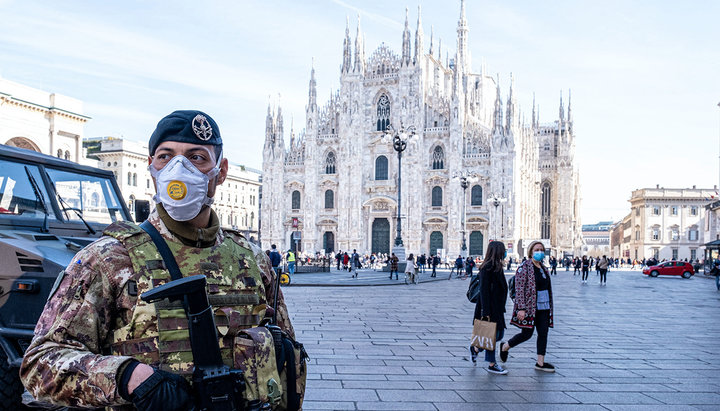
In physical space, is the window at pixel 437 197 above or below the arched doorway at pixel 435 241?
above

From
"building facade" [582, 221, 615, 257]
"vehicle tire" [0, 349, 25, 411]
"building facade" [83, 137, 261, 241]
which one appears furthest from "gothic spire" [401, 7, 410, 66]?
"building facade" [582, 221, 615, 257]

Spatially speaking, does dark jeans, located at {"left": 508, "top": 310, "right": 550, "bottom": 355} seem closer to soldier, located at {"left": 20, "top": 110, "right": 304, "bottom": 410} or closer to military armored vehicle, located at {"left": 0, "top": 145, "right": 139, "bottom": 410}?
military armored vehicle, located at {"left": 0, "top": 145, "right": 139, "bottom": 410}

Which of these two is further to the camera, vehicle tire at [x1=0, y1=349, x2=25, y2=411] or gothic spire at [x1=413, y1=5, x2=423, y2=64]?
gothic spire at [x1=413, y1=5, x2=423, y2=64]

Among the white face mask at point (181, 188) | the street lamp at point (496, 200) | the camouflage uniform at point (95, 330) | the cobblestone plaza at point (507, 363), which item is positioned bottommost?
the cobblestone plaza at point (507, 363)

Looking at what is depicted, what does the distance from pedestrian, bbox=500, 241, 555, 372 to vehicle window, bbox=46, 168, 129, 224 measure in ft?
14.1

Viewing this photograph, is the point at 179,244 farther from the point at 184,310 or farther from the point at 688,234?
the point at 688,234

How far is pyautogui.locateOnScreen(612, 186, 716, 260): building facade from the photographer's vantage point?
7512 cm

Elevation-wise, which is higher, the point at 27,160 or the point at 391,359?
the point at 27,160

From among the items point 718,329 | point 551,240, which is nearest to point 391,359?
point 718,329

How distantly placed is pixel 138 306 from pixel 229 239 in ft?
1.42

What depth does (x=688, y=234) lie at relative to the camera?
75250 millimetres

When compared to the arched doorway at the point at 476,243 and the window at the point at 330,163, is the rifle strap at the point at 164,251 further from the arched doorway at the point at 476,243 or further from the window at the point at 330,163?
the window at the point at 330,163

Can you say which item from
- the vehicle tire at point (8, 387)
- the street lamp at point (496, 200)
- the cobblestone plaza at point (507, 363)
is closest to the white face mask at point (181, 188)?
the vehicle tire at point (8, 387)

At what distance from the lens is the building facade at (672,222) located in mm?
75125
